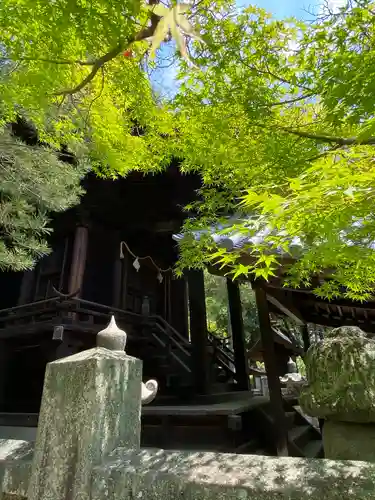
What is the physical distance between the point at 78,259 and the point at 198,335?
3.74 meters

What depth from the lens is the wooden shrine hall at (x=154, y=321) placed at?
5.21 metres

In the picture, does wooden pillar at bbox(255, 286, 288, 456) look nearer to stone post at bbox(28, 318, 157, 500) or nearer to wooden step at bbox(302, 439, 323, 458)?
wooden step at bbox(302, 439, 323, 458)

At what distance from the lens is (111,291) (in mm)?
9367

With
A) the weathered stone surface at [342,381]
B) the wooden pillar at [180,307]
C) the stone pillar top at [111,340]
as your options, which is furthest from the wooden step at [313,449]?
the wooden pillar at [180,307]

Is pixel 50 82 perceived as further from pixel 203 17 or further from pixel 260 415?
pixel 260 415

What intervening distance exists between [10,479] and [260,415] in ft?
15.6

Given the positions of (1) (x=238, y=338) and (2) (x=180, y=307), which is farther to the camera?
(2) (x=180, y=307)

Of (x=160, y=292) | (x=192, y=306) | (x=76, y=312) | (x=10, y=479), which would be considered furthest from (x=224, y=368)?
(x=10, y=479)

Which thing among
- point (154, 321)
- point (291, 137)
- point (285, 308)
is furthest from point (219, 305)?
point (291, 137)

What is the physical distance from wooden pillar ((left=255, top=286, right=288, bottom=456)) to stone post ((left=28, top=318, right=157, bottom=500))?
3182mm

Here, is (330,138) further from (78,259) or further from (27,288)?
(27,288)

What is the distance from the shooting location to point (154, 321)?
8.91 metres

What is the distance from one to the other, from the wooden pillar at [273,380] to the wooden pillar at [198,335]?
2998mm

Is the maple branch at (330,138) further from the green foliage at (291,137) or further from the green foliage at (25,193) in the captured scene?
the green foliage at (25,193)
